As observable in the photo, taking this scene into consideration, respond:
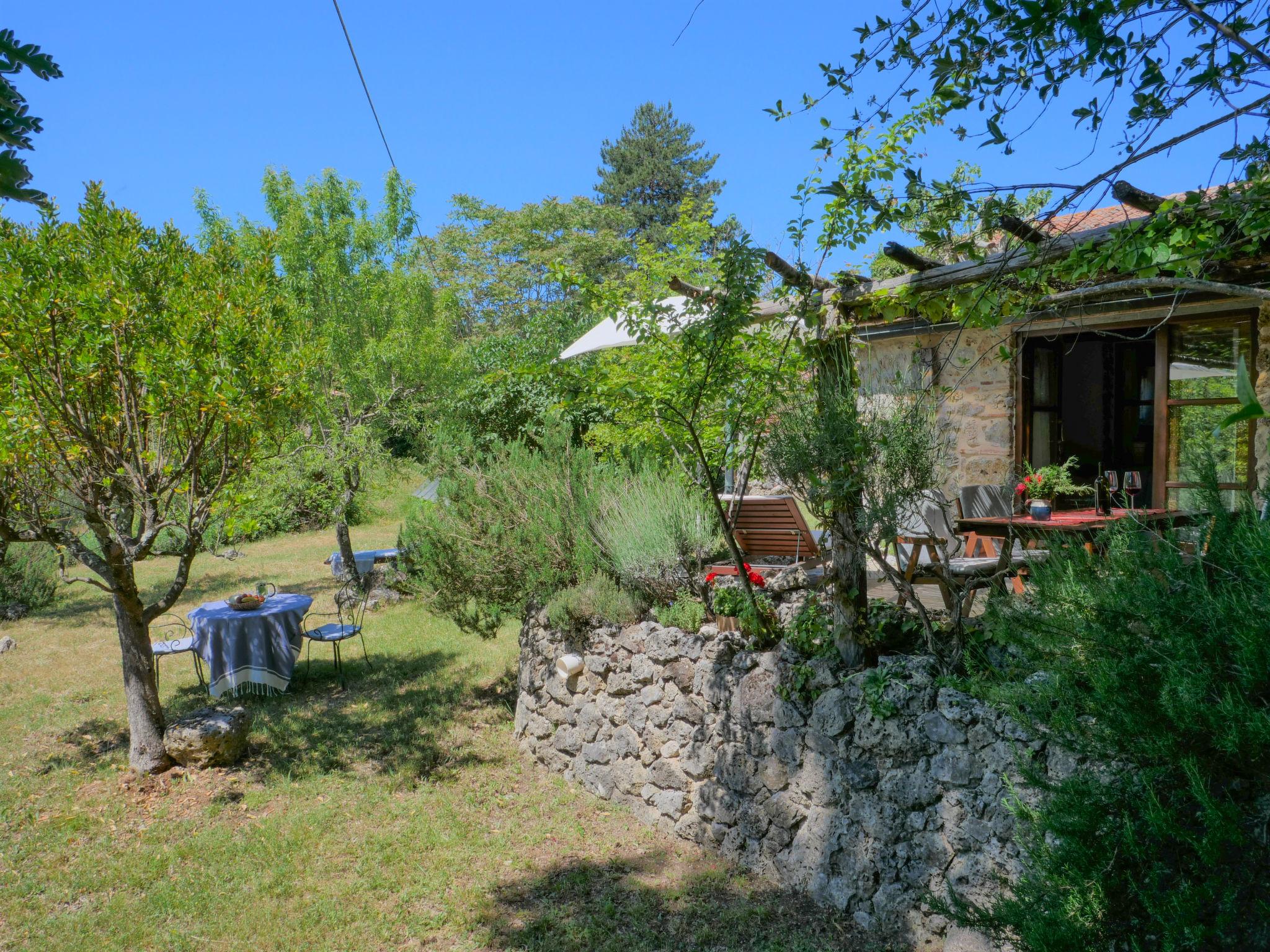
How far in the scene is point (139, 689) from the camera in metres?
5.70

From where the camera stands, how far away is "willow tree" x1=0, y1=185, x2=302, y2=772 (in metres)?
4.78

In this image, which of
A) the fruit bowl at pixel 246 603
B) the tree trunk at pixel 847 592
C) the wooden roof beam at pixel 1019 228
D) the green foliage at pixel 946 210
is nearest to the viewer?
the green foliage at pixel 946 210

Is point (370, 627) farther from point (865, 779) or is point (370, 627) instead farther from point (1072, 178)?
point (1072, 178)

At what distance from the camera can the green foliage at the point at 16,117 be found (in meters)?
0.78

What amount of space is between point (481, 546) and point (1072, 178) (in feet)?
15.9

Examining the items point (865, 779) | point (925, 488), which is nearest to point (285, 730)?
point (865, 779)

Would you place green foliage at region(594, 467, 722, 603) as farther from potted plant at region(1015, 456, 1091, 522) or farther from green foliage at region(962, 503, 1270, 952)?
green foliage at region(962, 503, 1270, 952)

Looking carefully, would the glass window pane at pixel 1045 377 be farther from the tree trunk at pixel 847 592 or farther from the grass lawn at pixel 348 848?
the grass lawn at pixel 348 848

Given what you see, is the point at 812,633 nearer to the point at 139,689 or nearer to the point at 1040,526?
the point at 1040,526

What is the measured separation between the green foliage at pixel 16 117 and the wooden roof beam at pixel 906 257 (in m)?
3.32

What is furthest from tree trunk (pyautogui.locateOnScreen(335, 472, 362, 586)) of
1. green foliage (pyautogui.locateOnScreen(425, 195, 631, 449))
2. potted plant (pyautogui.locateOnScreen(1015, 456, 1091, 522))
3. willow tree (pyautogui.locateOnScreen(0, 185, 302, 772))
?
green foliage (pyautogui.locateOnScreen(425, 195, 631, 449))

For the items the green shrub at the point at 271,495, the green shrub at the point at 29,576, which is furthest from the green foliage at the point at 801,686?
the green shrub at the point at 29,576

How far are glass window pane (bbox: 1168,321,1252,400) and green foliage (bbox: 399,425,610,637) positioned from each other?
5121mm

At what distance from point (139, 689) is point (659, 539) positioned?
12.4 feet
